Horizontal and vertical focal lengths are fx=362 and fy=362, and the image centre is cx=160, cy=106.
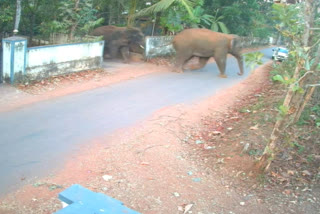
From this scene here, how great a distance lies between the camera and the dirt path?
15.5 feet

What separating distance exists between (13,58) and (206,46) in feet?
22.2

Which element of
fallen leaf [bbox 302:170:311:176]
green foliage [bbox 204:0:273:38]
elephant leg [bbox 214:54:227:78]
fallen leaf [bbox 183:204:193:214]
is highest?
green foliage [bbox 204:0:273:38]

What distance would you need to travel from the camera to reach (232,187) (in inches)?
212

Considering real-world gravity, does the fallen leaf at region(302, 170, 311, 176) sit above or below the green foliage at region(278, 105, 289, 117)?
below

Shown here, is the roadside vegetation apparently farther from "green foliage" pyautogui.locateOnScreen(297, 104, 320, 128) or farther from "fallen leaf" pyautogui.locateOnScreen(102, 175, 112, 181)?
"fallen leaf" pyautogui.locateOnScreen(102, 175, 112, 181)

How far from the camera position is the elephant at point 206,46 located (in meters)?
13.0

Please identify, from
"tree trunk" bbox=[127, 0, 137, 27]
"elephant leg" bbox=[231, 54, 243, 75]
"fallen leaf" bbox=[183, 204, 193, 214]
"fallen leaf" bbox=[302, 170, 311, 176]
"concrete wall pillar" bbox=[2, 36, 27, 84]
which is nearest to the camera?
"fallen leaf" bbox=[183, 204, 193, 214]

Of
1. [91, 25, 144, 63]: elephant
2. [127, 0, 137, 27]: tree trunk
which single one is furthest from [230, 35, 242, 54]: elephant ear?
[127, 0, 137, 27]: tree trunk

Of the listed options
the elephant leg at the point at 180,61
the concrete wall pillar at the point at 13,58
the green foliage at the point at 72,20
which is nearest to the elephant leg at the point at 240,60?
the elephant leg at the point at 180,61

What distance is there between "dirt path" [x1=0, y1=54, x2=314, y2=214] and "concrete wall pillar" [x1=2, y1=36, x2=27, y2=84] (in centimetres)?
385

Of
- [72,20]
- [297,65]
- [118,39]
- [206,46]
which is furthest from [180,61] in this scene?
[297,65]

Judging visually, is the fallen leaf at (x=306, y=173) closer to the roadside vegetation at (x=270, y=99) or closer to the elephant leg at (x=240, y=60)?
the roadside vegetation at (x=270, y=99)

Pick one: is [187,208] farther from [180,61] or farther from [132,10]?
[132,10]

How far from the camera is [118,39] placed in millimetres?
13742
